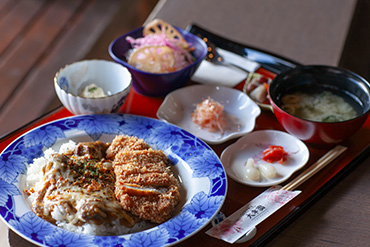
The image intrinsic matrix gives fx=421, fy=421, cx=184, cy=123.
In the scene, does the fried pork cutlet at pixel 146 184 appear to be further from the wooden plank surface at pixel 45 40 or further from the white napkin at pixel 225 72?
the wooden plank surface at pixel 45 40

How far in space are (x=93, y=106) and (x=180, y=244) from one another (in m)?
0.80

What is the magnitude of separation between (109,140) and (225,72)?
897mm

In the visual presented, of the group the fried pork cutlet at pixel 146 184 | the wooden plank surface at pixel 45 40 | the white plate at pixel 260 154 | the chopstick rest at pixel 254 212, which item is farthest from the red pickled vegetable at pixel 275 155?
the wooden plank surface at pixel 45 40

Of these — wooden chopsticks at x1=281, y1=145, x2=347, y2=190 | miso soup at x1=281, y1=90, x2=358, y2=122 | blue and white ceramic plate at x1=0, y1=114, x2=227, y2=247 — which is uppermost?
miso soup at x1=281, y1=90, x2=358, y2=122

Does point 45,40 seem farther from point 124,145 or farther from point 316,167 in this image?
point 316,167

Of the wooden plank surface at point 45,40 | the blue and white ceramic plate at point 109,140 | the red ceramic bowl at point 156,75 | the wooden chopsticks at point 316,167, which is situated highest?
the wooden chopsticks at point 316,167

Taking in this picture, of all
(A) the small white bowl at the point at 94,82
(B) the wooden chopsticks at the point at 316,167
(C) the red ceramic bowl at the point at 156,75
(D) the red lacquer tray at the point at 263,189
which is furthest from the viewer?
(C) the red ceramic bowl at the point at 156,75

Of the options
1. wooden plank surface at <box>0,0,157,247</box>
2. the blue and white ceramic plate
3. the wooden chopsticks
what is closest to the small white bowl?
the blue and white ceramic plate

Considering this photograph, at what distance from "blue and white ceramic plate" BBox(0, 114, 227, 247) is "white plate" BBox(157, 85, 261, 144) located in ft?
0.52

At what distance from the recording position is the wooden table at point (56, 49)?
69.0 inches

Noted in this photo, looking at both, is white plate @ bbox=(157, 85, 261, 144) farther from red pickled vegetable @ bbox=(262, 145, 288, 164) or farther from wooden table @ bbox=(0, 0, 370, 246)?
wooden table @ bbox=(0, 0, 370, 246)

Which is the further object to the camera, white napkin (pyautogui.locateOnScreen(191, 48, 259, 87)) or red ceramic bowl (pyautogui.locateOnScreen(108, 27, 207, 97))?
white napkin (pyautogui.locateOnScreen(191, 48, 259, 87))

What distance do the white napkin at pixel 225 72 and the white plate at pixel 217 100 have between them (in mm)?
167

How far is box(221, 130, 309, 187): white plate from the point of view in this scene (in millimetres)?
1741
